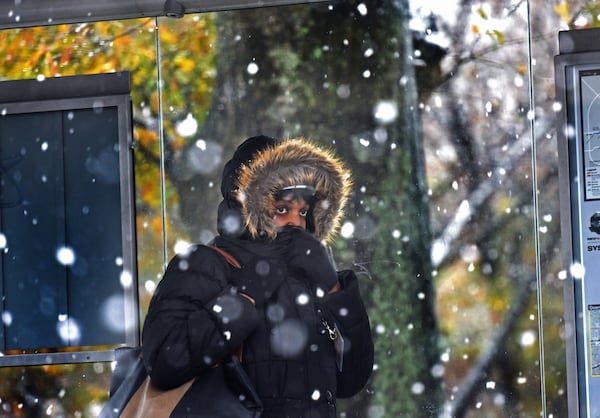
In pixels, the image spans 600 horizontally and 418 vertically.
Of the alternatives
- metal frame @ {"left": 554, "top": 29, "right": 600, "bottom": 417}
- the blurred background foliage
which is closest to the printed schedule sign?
metal frame @ {"left": 554, "top": 29, "right": 600, "bottom": 417}

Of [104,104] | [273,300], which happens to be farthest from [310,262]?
[104,104]

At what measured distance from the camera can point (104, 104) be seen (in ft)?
16.0

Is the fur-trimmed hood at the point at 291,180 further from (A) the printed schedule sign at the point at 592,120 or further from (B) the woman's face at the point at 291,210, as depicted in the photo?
(A) the printed schedule sign at the point at 592,120

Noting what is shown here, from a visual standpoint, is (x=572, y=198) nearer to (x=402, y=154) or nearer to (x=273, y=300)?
(x=402, y=154)

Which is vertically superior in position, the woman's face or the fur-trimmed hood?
the fur-trimmed hood

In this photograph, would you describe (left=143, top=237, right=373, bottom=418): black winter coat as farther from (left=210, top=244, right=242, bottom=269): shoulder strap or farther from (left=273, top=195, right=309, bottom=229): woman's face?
(left=273, top=195, right=309, bottom=229): woman's face

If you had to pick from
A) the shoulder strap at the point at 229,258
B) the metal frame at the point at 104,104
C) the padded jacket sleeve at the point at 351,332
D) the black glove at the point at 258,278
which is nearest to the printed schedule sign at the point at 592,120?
the padded jacket sleeve at the point at 351,332

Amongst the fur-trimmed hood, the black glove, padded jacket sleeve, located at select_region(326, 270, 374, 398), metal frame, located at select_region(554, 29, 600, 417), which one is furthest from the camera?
Result: metal frame, located at select_region(554, 29, 600, 417)

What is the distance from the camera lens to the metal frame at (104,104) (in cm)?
478

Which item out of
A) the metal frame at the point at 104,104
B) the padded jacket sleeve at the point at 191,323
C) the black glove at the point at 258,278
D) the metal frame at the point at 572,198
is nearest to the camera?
the padded jacket sleeve at the point at 191,323

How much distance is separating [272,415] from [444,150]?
188 cm

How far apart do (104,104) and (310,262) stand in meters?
2.01

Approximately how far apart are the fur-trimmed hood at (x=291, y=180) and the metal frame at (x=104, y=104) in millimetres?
1397

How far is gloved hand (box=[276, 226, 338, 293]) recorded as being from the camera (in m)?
3.30
